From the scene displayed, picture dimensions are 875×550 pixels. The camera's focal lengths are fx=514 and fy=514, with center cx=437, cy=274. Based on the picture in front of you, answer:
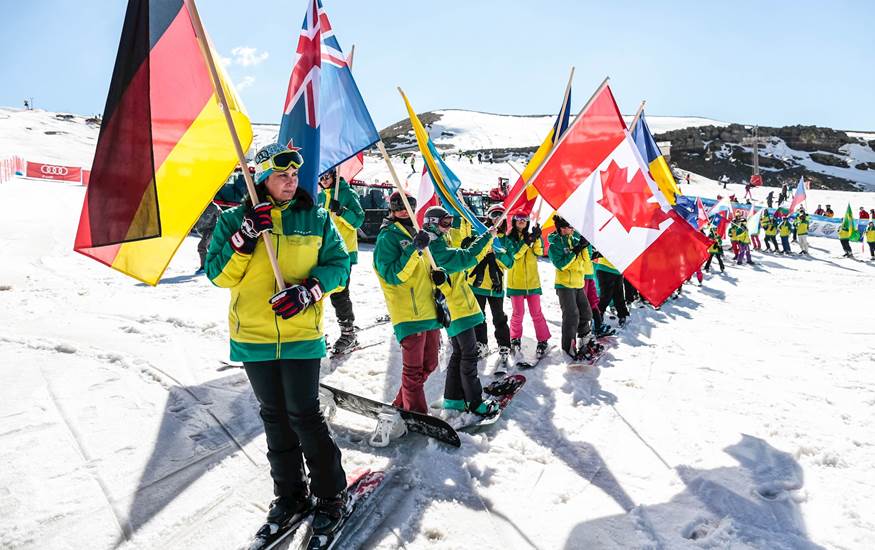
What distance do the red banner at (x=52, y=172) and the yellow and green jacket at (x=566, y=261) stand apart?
Answer: 31.8 m

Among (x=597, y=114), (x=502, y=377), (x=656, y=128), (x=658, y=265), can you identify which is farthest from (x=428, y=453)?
(x=656, y=128)

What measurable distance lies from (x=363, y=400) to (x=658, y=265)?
3.05m

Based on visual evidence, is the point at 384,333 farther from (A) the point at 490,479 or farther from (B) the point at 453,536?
(B) the point at 453,536

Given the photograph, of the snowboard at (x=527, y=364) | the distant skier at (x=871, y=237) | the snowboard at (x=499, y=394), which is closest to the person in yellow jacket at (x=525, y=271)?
the snowboard at (x=527, y=364)

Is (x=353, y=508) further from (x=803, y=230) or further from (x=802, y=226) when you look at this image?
(x=802, y=226)

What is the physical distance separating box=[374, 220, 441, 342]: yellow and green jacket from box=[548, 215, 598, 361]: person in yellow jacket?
274 centimetres

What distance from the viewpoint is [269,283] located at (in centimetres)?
290

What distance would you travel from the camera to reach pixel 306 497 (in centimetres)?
315

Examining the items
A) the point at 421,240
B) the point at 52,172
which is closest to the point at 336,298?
the point at 421,240

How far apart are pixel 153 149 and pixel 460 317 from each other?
279cm

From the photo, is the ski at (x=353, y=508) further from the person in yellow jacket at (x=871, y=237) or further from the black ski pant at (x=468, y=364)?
the person in yellow jacket at (x=871, y=237)

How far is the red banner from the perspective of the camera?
96.4 feet

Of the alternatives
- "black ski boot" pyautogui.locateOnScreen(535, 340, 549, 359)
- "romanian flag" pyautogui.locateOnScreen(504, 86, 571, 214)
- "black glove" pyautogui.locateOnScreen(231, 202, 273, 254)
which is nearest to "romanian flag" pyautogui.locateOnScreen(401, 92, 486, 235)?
"romanian flag" pyautogui.locateOnScreen(504, 86, 571, 214)

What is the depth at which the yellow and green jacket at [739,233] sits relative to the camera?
19.9 metres
